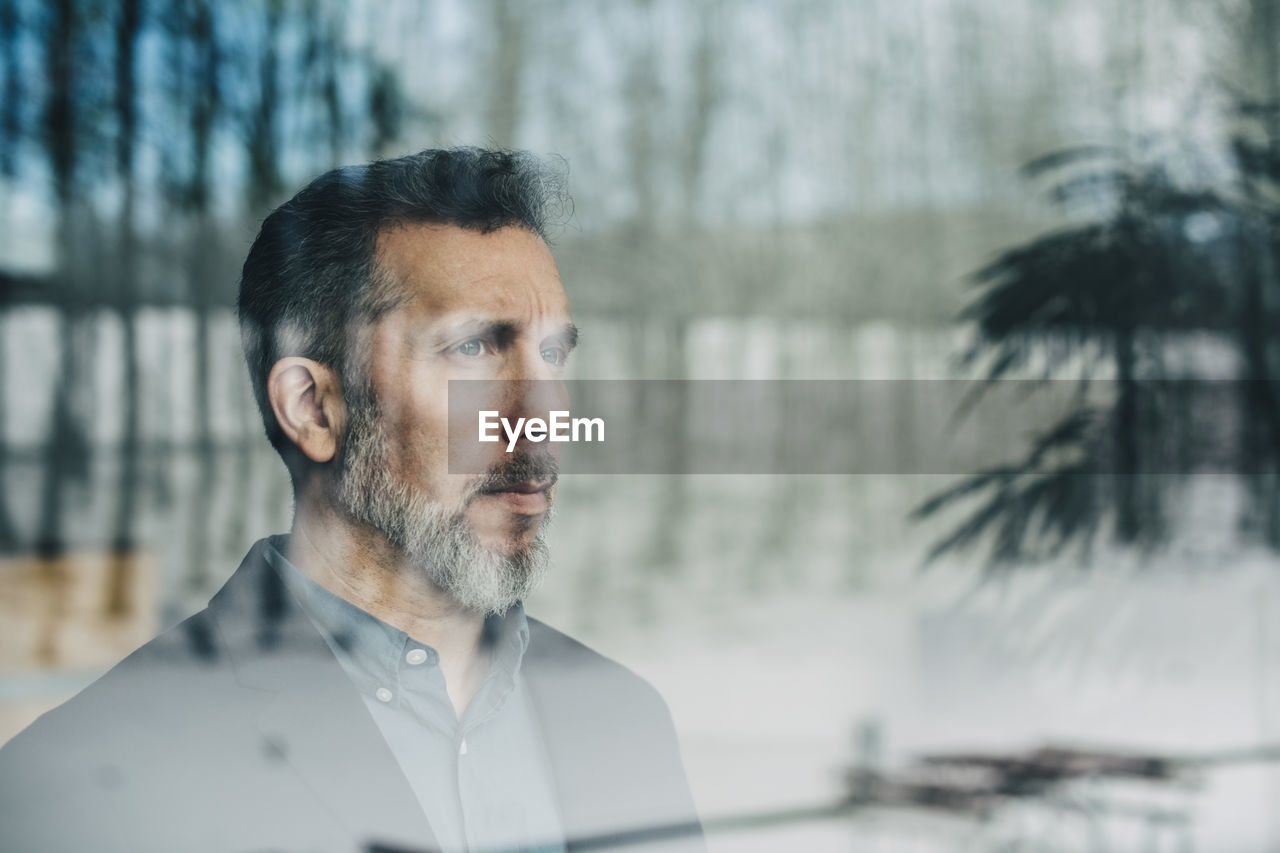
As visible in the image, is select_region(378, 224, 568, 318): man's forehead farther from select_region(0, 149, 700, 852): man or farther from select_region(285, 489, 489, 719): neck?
select_region(285, 489, 489, 719): neck

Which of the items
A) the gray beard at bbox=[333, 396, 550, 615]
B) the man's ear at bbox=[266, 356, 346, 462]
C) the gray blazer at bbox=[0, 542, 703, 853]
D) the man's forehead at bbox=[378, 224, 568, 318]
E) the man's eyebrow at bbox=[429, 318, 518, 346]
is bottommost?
the gray blazer at bbox=[0, 542, 703, 853]

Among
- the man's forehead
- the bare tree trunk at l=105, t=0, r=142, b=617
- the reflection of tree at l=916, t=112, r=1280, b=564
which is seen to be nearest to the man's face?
the man's forehead

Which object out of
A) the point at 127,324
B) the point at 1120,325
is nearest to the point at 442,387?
the point at 127,324

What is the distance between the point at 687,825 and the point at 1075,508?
86 centimetres

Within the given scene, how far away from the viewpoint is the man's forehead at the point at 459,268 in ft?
4.23

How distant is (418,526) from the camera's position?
4.42ft

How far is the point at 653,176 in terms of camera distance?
1692 mm

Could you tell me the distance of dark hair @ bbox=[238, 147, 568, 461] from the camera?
1.30 meters

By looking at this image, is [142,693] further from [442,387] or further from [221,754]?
[442,387]

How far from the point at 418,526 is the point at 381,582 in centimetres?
8

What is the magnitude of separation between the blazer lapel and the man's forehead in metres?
0.40

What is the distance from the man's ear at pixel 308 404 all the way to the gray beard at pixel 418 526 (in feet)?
0.09

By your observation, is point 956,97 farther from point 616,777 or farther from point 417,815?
point 417,815

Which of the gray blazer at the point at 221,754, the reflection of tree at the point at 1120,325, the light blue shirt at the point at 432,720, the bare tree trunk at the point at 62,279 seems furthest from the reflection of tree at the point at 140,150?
the reflection of tree at the point at 1120,325
